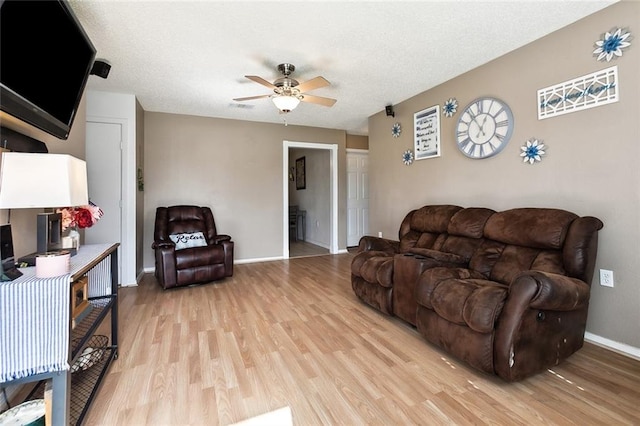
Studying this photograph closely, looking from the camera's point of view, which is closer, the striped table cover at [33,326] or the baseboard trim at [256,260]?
the striped table cover at [33,326]

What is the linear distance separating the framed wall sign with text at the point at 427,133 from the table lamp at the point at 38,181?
3.36 meters

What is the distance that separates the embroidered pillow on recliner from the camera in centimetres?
366

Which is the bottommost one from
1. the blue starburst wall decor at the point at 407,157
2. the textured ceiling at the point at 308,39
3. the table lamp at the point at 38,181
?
the table lamp at the point at 38,181

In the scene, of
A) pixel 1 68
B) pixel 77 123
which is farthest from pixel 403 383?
pixel 77 123

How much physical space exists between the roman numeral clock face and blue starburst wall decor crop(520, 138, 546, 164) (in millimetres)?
185

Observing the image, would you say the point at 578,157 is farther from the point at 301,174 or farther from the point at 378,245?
the point at 301,174

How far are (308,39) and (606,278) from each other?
2.93 meters

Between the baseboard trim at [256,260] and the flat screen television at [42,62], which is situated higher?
the flat screen television at [42,62]

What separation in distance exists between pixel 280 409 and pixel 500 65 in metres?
3.33

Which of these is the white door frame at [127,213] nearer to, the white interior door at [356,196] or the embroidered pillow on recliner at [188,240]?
the embroidered pillow on recliner at [188,240]

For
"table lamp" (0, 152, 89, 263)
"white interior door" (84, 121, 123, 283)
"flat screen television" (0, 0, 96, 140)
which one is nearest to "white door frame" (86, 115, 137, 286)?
"white interior door" (84, 121, 123, 283)

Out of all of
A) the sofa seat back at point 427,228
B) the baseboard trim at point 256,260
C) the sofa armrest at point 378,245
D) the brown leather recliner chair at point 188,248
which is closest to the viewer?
the sofa seat back at point 427,228

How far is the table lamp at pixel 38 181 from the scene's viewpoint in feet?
4.06

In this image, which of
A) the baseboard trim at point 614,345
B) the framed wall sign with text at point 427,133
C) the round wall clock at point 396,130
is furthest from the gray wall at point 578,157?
the round wall clock at point 396,130
